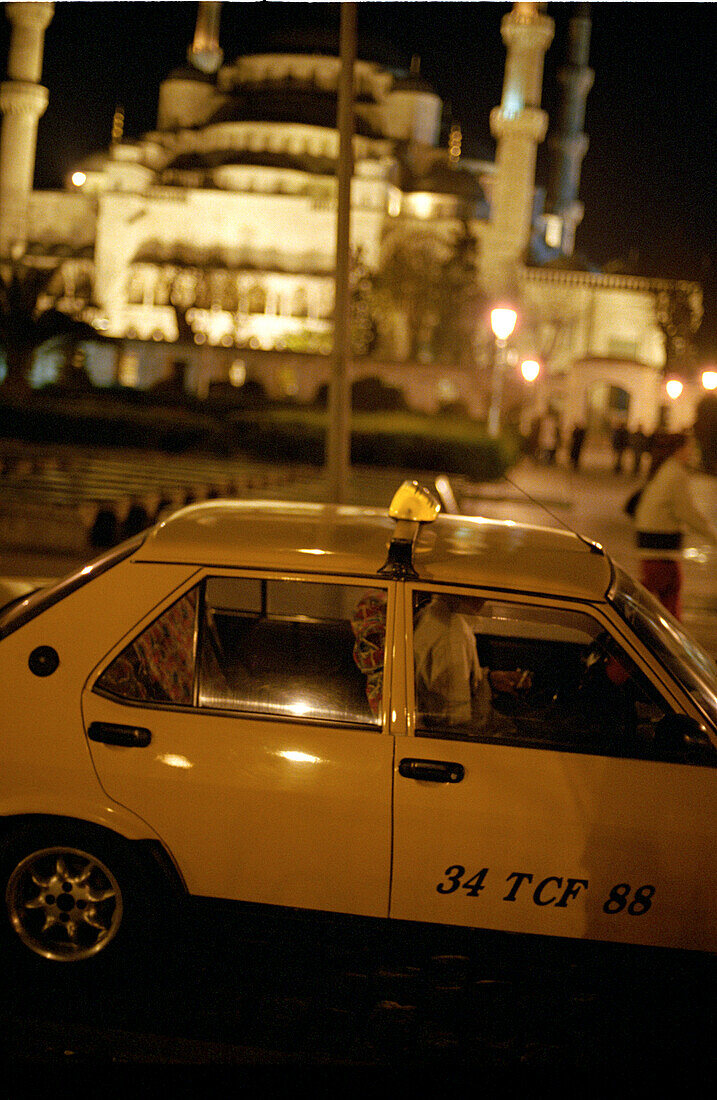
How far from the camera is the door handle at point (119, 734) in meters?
3.62

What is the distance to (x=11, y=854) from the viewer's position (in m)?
3.67

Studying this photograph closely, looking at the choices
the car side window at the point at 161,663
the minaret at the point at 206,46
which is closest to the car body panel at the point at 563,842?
the car side window at the point at 161,663

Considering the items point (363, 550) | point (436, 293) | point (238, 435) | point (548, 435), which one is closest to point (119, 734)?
point (363, 550)

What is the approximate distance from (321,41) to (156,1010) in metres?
90.6

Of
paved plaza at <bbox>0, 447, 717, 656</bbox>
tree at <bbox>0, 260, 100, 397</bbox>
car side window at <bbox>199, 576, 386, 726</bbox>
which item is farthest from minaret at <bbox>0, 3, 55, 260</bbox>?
car side window at <bbox>199, 576, 386, 726</bbox>

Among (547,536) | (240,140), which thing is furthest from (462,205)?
(547,536)

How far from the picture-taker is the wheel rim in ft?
12.1

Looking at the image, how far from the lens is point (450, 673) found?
372 centimetres

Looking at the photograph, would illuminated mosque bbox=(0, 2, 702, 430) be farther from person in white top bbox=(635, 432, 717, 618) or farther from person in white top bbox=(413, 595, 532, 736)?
person in white top bbox=(413, 595, 532, 736)

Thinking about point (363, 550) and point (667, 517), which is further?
point (667, 517)

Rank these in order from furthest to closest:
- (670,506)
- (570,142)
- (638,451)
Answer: (570,142), (638,451), (670,506)

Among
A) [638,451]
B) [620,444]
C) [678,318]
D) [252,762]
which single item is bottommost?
[252,762]

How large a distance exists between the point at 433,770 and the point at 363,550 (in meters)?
0.79

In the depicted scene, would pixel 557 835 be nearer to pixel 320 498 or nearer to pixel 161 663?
pixel 161 663
